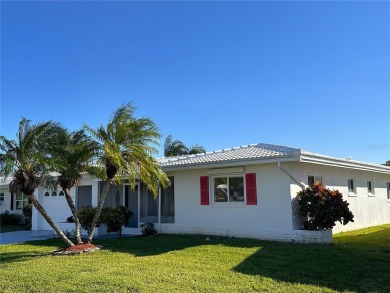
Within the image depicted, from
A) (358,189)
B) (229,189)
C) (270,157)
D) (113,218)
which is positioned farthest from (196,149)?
(270,157)

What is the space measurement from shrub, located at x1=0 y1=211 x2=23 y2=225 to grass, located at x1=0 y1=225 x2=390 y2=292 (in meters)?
15.0

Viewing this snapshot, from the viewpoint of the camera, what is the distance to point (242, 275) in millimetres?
8109

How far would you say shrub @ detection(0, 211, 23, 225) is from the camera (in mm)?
26719

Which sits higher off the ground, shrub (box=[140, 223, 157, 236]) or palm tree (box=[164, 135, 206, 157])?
palm tree (box=[164, 135, 206, 157])

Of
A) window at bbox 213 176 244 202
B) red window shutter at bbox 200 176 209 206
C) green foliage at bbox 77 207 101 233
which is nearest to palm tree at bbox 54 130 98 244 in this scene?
green foliage at bbox 77 207 101 233

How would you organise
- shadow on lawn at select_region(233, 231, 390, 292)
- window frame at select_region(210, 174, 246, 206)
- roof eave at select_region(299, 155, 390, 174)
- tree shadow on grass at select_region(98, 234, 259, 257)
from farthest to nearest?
window frame at select_region(210, 174, 246, 206)
roof eave at select_region(299, 155, 390, 174)
tree shadow on grass at select_region(98, 234, 259, 257)
shadow on lawn at select_region(233, 231, 390, 292)

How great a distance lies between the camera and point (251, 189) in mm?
14586

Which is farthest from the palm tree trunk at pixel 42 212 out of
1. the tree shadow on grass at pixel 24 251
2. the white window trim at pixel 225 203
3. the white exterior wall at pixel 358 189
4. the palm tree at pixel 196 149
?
the palm tree at pixel 196 149

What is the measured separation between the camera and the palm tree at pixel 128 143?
12.3 m

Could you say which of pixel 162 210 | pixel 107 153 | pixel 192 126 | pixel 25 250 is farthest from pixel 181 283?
pixel 192 126

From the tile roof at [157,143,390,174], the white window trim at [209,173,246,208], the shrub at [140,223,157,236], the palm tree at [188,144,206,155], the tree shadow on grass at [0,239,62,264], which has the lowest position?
the tree shadow on grass at [0,239,62,264]

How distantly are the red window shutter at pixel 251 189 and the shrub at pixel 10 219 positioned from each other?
19911 millimetres

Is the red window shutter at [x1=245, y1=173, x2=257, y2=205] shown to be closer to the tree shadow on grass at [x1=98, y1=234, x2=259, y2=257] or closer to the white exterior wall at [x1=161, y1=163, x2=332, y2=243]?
the white exterior wall at [x1=161, y1=163, x2=332, y2=243]

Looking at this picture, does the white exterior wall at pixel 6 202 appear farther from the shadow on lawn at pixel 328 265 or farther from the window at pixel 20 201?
the shadow on lawn at pixel 328 265
